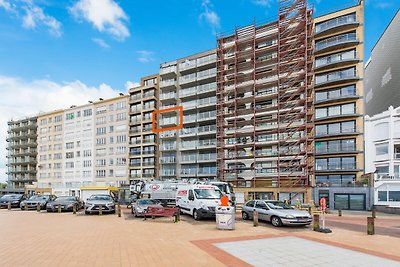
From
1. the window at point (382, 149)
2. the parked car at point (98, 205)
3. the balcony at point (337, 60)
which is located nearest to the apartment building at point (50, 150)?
the parked car at point (98, 205)

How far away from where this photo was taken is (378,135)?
43.0 m

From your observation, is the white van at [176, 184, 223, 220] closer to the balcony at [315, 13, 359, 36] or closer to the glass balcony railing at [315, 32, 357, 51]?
the glass balcony railing at [315, 32, 357, 51]

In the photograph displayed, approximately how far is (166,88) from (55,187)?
4354 cm

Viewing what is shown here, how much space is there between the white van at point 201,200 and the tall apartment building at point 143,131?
142ft

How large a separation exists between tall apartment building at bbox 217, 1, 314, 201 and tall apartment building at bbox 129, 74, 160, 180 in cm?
1819

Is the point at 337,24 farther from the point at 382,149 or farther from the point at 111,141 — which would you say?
the point at 111,141

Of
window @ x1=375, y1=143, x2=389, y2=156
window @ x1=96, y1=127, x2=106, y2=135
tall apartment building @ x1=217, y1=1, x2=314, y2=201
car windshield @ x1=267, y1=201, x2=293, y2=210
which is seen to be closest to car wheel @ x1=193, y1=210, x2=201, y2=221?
car windshield @ x1=267, y1=201, x2=293, y2=210

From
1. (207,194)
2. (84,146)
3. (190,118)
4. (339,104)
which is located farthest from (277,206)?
(84,146)

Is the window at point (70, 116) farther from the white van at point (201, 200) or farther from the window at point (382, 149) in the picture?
the window at point (382, 149)

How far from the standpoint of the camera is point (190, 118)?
2317 inches

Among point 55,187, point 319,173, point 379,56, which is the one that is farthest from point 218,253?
point 55,187

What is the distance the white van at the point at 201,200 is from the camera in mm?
19234

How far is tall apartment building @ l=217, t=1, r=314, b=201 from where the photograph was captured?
4531 cm

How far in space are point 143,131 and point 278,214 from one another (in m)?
53.1
